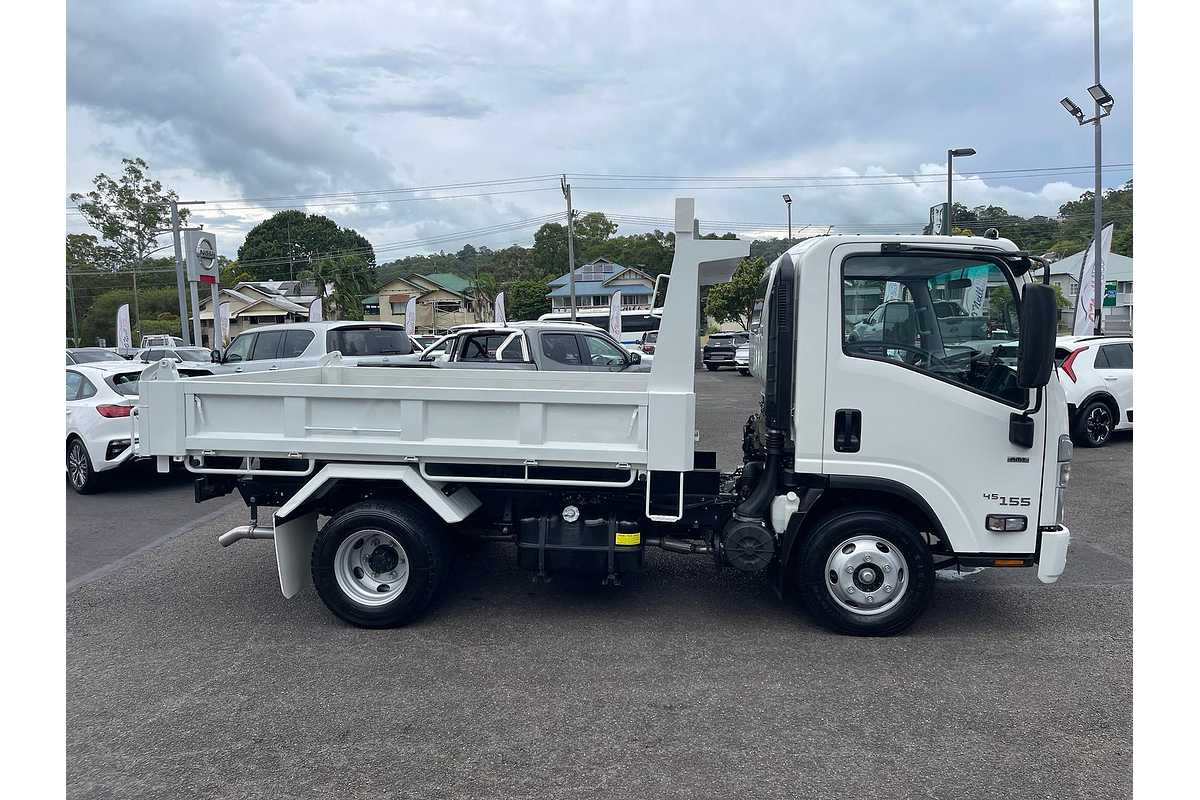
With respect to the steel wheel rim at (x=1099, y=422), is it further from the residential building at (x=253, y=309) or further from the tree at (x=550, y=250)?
Answer: the tree at (x=550, y=250)

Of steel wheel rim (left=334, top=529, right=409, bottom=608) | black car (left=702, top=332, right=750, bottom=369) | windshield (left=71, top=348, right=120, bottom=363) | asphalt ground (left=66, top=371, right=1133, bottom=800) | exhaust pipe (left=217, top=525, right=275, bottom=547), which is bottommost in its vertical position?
asphalt ground (left=66, top=371, right=1133, bottom=800)

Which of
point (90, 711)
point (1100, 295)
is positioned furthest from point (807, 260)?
point (1100, 295)

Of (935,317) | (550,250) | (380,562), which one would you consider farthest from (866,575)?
(550,250)

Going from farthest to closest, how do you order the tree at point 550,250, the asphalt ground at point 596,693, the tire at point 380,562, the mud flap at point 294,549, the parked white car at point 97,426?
the tree at point 550,250 < the parked white car at point 97,426 < the mud flap at point 294,549 < the tire at point 380,562 < the asphalt ground at point 596,693

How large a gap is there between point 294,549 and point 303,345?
9.15 metres

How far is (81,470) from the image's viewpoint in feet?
Result: 31.4

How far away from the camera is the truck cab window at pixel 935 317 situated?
4.72 metres

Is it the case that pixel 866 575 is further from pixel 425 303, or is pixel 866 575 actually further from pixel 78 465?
pixel 425 303

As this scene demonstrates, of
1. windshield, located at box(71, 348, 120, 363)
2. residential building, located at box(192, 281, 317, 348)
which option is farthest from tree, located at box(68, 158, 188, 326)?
windshield, located at box(71, 348, 120, 363)

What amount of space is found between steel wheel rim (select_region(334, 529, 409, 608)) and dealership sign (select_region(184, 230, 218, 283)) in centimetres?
1760

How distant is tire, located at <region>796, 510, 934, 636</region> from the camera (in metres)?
4.84

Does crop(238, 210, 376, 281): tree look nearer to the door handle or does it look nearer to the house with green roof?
the house with green roof

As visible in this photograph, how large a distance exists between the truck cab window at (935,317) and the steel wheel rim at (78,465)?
916 centimetres

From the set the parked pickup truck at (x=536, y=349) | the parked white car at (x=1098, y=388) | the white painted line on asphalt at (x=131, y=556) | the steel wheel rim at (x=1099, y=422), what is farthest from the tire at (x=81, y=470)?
the steel wheel rim at (x=1099, y=422)
